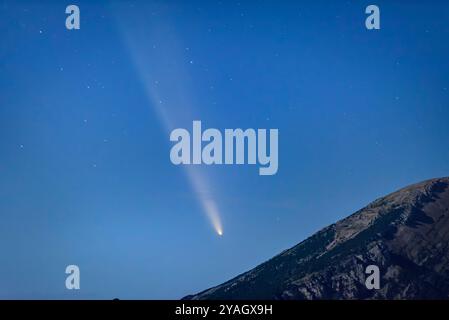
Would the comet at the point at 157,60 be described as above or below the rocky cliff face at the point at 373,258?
above

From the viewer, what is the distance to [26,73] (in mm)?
3777

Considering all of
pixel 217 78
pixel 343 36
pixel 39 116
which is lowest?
pixel 39 116

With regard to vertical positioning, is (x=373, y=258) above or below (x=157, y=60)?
below

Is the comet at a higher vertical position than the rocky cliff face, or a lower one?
higher

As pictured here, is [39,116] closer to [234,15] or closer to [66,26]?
[66,26]

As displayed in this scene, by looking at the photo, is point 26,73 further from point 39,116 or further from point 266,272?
point 266,272

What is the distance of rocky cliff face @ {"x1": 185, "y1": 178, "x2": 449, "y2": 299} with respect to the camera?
369cm

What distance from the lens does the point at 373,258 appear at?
3.89m

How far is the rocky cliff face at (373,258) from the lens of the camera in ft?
12.1

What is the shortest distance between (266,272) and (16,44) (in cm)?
221

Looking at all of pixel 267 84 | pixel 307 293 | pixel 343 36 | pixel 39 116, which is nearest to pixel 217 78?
pixel 267 84
